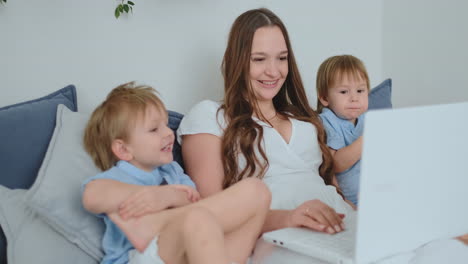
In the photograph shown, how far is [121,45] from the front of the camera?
196 cm

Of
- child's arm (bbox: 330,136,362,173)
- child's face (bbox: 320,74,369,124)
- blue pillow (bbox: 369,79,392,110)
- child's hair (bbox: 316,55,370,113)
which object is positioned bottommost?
child's arm (bbox: 330,136,362,173)

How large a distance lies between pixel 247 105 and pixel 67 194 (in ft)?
2.26

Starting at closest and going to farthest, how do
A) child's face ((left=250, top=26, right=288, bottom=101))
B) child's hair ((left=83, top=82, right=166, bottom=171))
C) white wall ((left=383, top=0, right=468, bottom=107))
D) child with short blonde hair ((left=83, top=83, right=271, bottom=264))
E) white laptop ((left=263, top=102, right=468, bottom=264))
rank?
white laptop ((left=263, top=102, right=468, bottom=264)), child with short blonde hair ((left=83, top=83, right=271, bottom=264)), child's hair ((left=83, top=82, right=166, bottom=171)), child's face ((left=250, top=26, right=288, bottom=101)), white wall ((left=383, top=0, right=468, bottom=107))

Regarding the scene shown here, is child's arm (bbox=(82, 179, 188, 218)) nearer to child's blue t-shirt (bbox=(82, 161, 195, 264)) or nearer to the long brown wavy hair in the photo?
child's blue t-shirt (bbox=(82, 161, 195, 264))

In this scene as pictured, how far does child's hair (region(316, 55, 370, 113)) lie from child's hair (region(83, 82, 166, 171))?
2.39 ft

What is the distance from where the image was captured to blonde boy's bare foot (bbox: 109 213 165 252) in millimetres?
1310

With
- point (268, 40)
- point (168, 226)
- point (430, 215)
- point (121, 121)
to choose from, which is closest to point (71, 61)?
point (121, 121)

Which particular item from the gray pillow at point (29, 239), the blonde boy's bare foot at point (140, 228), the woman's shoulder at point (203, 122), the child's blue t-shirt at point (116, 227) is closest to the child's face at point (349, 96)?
the woman's shoulder at point (203, 122)

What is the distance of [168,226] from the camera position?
4.17ft

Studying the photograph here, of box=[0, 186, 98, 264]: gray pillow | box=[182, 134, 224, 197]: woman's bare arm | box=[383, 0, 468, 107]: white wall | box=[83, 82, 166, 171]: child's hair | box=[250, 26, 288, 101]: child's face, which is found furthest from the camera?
box=[383, 0, 468, 107]: white wall

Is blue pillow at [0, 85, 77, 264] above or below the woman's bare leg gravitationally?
above

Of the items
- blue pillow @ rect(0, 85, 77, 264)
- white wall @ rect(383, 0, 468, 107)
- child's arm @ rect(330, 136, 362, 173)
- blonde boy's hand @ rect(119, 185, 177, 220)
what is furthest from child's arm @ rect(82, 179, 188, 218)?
white wall @ rect(383, 0, 468, 107)

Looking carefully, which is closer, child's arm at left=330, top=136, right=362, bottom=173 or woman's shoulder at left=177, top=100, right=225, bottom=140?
woman's shoulder at left=177, top=100, right=225, bottom=140

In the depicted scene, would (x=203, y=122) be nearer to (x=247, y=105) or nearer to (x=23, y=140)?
(x=247, y=105)
